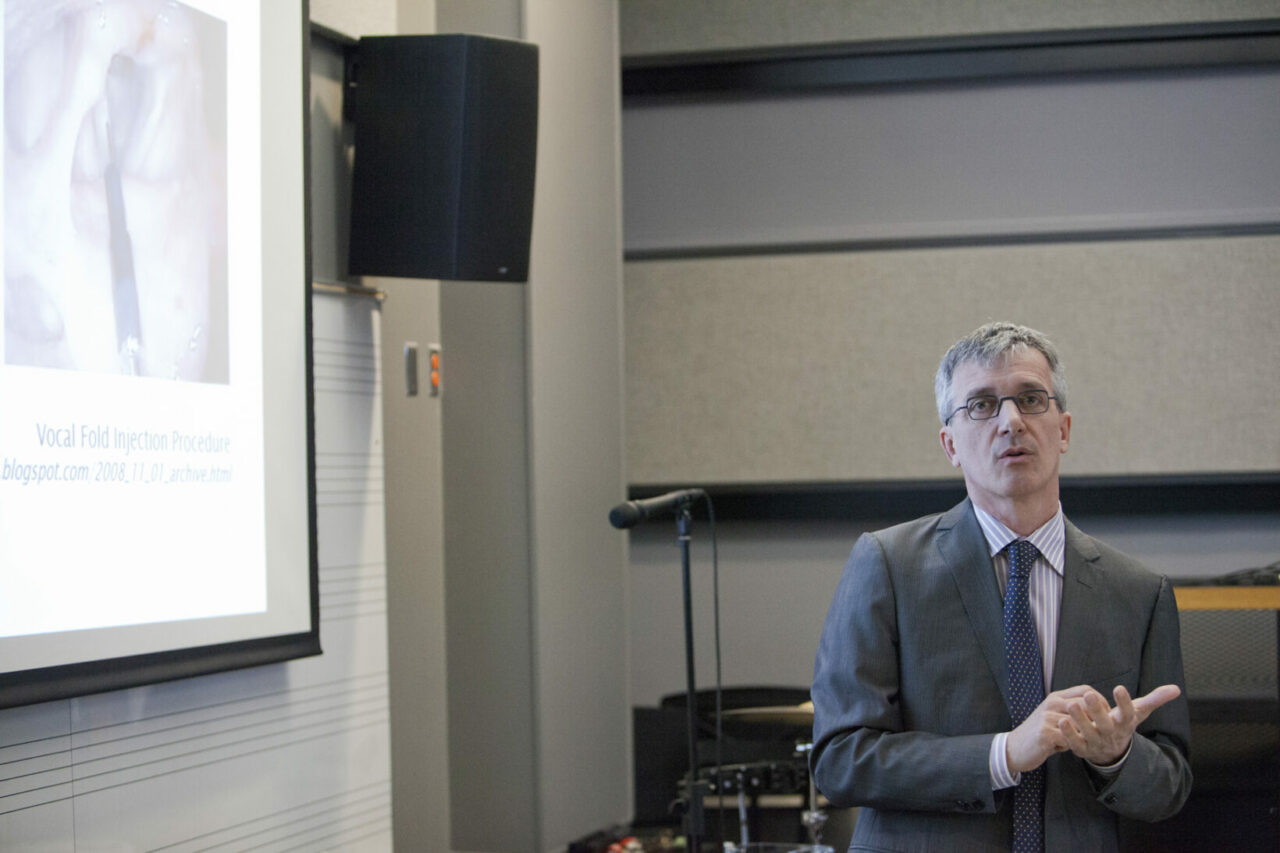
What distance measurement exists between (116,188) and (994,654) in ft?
4.86

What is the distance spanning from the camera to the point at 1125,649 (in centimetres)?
160

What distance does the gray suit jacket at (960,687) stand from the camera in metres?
1.52

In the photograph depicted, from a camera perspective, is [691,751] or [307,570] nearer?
[307,570]

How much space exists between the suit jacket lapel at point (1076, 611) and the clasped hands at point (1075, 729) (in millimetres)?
106

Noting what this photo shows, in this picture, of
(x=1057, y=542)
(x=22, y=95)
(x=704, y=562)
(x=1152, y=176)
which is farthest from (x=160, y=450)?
(x=1152, y=176)

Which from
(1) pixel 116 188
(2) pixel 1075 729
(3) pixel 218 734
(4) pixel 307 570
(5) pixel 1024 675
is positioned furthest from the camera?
(4) pixel 307 570

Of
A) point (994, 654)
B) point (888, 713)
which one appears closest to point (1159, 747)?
point (994, 654)

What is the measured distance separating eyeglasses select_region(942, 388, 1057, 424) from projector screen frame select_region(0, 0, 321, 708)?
130 centimetres

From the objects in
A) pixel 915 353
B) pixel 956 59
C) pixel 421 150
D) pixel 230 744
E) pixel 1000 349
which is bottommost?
pixel 230 744

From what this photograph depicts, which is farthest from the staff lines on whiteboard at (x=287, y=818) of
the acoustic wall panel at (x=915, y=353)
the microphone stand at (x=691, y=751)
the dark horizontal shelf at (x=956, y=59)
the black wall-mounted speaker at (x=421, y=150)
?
the dark horizontal shelf at (x=956, y=59)

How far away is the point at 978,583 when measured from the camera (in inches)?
63.5

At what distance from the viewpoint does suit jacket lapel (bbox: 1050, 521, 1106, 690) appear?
1573 mm

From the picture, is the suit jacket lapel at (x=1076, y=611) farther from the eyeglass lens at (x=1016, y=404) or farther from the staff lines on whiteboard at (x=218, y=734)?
the staff lines on whiteboard at (x=218, y=734)

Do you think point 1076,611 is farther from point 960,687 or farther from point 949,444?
point 949,444
